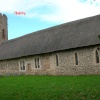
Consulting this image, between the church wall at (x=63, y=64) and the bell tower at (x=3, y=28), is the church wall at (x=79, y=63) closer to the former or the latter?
the church wall at (x=63, y=64)

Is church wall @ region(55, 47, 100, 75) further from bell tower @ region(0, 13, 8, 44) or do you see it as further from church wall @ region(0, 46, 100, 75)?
bell tower @ region(0, 13, 8, 44)

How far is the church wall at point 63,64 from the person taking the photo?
2225 cm

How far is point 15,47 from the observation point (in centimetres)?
3403

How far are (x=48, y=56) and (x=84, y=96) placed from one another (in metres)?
15.9

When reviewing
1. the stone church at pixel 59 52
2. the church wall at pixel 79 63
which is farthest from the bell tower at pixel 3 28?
the church wall at pixel 79 63

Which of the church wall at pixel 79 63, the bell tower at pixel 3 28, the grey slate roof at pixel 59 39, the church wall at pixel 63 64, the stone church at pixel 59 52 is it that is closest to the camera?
the church wall at pixel 79 63

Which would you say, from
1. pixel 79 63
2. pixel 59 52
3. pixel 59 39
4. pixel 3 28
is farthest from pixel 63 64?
pixel 3 28

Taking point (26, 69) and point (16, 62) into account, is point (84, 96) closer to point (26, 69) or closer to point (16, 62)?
point (26, 69)

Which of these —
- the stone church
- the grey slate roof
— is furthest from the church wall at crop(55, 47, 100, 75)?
the grey slate roof

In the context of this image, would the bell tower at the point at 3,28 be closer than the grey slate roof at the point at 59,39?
No

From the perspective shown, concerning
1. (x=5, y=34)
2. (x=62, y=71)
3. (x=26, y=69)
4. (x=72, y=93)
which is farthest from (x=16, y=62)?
(x=72, y=93)

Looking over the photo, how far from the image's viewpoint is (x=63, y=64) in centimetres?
2470

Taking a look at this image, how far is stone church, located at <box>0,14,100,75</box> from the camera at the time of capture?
22.5m

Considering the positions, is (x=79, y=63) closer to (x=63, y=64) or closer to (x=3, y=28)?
(x=63, y=64)
